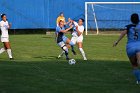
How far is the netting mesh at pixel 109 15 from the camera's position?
4672 centimetres

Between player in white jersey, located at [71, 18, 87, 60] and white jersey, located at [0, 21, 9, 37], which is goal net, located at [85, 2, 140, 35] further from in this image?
white jersey, located at [0, 21, 9, 37]

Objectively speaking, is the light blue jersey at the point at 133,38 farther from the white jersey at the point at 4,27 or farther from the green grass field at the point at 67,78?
the white jersey at the point at 4,27

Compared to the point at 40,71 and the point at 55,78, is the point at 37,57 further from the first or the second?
the point at 55,78

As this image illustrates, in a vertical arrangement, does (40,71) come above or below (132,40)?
below

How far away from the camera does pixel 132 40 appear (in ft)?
46.1

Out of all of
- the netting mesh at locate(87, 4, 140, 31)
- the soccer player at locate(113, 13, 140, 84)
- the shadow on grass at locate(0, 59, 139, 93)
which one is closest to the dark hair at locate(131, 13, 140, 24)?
the soccer player at locate(113, 13, 140, 84)

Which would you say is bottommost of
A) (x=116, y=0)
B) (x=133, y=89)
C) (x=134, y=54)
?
(x=133, y=89)

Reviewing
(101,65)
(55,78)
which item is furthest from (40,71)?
(101,65)

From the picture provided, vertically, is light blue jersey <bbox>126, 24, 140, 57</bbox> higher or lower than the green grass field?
higher

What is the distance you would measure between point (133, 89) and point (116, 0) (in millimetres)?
34620

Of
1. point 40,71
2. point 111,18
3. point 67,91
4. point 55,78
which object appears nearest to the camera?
point 67,91

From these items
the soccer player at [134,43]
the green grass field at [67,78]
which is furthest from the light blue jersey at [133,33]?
the green grass field at [67,78]

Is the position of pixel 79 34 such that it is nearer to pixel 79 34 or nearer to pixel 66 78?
pixel 79 34

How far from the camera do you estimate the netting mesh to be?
153 ft
